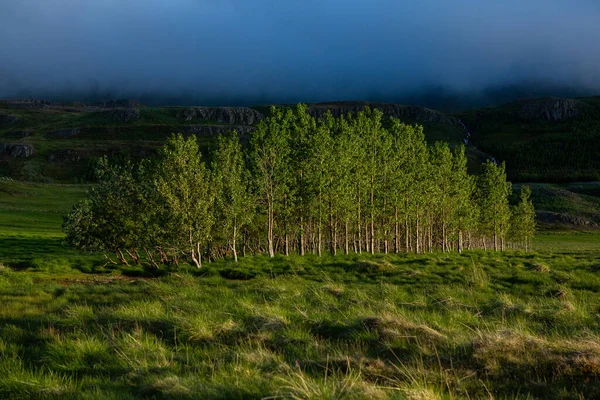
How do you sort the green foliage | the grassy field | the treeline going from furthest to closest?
the green foliage → the treeline → the grassy field

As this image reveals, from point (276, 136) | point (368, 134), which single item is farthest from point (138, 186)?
point (368, 134)

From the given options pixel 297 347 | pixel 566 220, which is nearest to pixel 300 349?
pixel 297 347

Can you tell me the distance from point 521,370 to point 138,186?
33.4 metres

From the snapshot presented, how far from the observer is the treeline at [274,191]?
105 feet

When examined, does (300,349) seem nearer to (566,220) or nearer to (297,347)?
(297,347)

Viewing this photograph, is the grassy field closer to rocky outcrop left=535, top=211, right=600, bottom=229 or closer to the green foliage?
the green foliage

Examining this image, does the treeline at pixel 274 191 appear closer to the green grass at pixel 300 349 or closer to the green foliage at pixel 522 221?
the green grass at pixel 300 349

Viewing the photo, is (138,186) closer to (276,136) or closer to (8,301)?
(276,136)

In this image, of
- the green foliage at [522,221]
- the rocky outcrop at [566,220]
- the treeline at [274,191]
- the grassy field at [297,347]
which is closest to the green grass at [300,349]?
the grassy field at [297,347]

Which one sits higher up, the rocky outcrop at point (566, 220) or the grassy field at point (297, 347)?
the grassy field at point (297, 347)

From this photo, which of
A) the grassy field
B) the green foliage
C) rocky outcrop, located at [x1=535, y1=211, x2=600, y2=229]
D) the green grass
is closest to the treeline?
the grassy field

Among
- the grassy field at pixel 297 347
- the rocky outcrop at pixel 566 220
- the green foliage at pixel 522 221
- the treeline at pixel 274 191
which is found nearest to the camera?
the grassy field at pixel 297 347

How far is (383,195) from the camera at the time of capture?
52656 mm

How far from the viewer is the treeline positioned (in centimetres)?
3198
